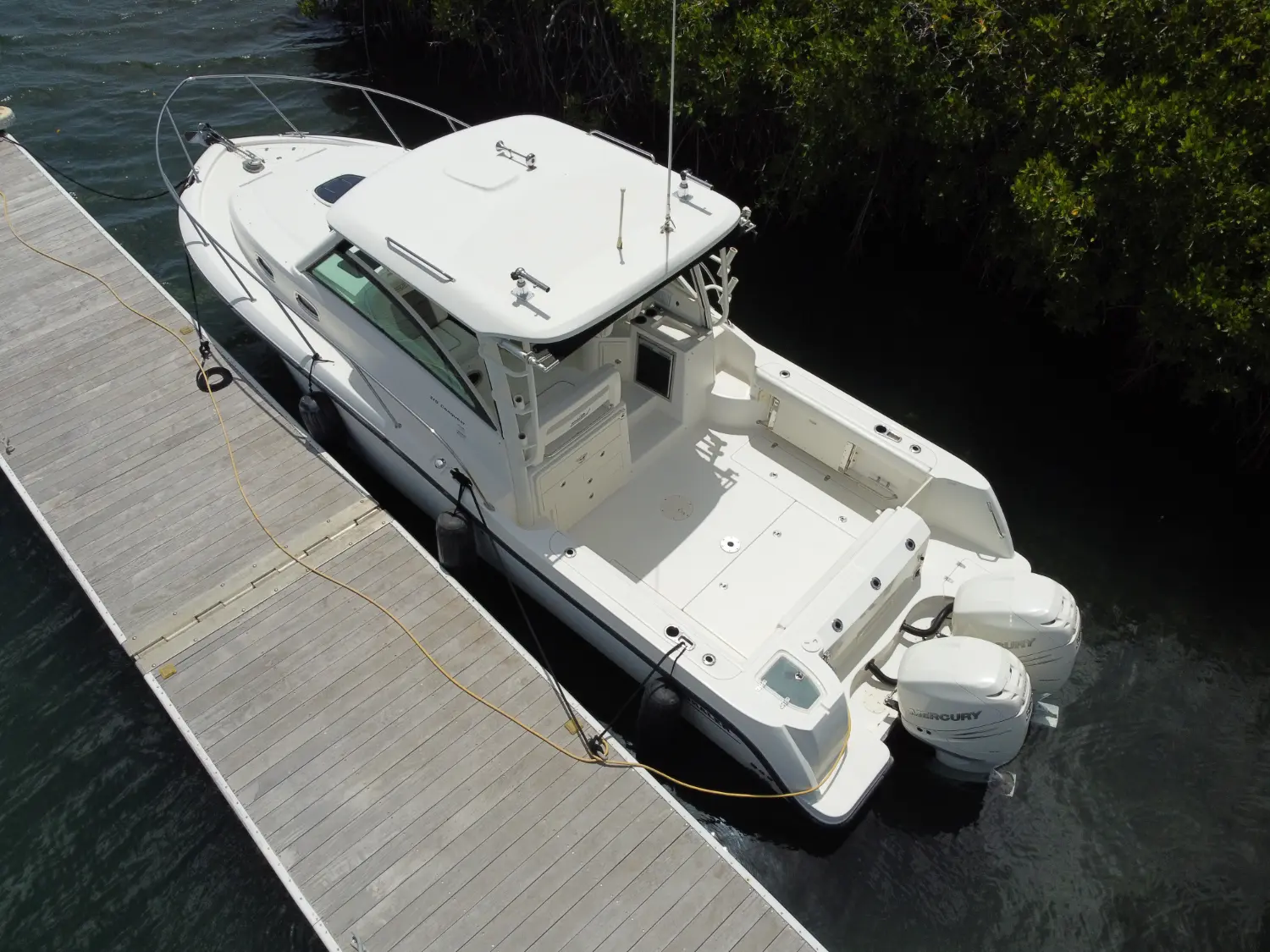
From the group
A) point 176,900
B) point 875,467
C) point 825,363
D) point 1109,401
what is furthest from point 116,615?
point 1109,401

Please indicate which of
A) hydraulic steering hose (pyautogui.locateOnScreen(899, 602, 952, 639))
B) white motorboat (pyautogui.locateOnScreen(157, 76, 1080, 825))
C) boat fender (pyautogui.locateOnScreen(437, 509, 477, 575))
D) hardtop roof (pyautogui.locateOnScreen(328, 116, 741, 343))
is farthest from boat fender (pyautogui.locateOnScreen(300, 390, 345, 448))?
hydraulic steering hose (pyautogui.locateOnScreen(899, 602, 952, 639))

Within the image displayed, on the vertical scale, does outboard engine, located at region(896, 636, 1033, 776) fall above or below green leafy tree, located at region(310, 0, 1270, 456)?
below

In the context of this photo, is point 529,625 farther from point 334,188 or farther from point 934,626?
point 334,188

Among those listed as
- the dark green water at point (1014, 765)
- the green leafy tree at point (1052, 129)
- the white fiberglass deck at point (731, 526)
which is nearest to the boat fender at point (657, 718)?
the dark green water at point (1014, 765)

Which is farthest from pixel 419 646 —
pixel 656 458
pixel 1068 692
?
pixel 1068 692

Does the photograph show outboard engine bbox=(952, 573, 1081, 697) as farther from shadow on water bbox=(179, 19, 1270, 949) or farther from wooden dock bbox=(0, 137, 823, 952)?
wooden dock bbox=(0, 137, 823, 952)
